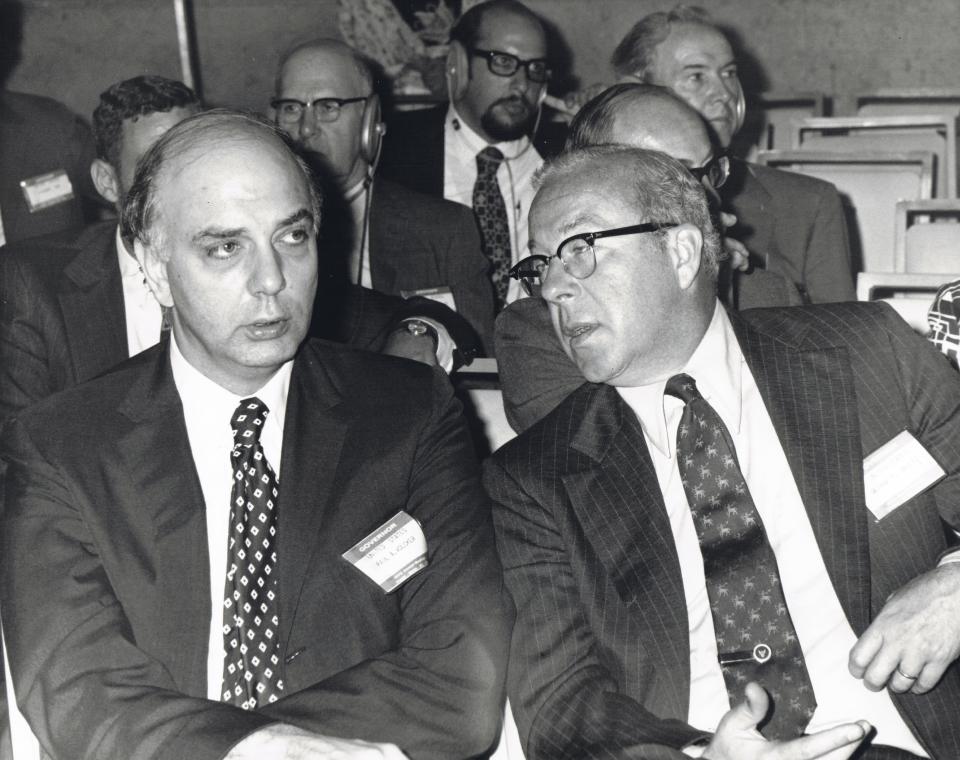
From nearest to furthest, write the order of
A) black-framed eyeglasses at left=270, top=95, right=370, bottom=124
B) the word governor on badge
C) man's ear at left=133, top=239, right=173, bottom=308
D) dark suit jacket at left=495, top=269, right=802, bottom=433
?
the word governor on badge, man's ear at left=133, top=239, right=173, bottom=308, dark suit jacket at left=495, top=269, right=802, bottom=433, black-framed eyeglasses at left=270, top=95, right=370, bottom=124

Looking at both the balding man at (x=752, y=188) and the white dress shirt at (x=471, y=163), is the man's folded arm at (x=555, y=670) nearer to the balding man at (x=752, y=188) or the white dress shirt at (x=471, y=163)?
the balding man at (x=752, y=188)

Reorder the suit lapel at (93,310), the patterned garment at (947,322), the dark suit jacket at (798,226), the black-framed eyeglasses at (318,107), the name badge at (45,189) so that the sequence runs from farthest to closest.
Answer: the name badge at (45,189) < the black-framed eyeglasses at (318,107) < the dark suit jacket at (798,226) < the suit lapel at (93,310) < the patterned garment at (947,322)

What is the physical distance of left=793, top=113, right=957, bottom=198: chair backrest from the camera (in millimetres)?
4578

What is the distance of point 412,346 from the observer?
85.4 inches

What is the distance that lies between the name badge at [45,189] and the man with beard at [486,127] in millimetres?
1229

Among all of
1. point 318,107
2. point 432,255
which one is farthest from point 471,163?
point 432,255

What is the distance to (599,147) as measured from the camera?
188 cm

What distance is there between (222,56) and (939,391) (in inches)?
218

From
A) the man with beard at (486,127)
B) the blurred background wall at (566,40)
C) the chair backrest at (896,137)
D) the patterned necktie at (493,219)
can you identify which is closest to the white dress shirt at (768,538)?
the patterned necktie at (493,219)

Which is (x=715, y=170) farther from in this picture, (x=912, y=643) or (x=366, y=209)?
(x=366, y=209)

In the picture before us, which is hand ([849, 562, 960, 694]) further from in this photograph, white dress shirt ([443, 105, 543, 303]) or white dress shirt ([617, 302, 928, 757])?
white dress shirt ([443, 105, 543, 303])

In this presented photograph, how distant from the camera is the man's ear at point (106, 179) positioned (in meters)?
3.01

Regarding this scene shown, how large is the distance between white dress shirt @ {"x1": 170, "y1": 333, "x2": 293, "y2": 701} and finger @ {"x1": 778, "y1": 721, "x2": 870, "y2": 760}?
0.83 m

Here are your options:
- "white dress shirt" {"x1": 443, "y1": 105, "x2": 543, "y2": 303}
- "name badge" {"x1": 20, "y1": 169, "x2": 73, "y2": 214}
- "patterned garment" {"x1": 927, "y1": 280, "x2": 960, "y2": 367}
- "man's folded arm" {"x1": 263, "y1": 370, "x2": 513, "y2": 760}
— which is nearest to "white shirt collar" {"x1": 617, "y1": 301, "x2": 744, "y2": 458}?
"man's folded arm" {"x1": 263, "y1": 370, "x2": 513, "y2": 760}
